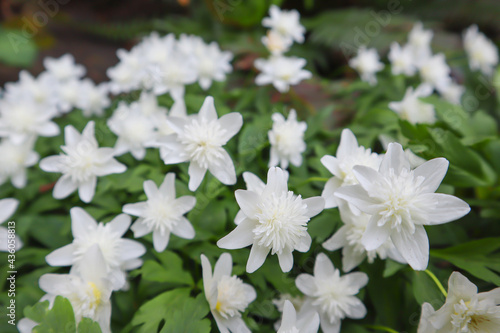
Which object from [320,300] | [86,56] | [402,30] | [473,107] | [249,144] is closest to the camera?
[320,300]

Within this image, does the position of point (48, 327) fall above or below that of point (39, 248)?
above

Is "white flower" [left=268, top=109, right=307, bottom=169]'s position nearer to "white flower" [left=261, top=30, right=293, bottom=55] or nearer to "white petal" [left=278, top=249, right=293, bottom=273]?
"white petal" [left=278, top=249, right=293, bottom=273]

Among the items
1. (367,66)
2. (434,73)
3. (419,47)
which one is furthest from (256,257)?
(419,47)

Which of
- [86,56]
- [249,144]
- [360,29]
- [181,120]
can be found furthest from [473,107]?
[86,56]

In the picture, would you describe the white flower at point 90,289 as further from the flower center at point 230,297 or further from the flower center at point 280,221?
the flower center at point 280,221

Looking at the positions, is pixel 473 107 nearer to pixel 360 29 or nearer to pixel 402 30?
pixel 402 30

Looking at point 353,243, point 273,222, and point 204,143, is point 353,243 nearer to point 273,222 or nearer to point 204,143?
point 273,222
